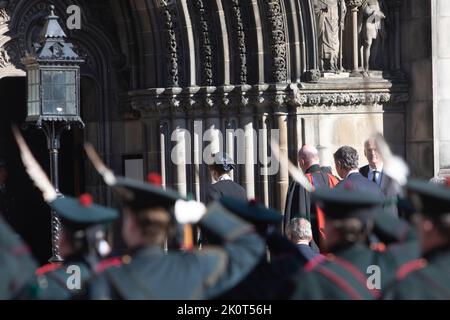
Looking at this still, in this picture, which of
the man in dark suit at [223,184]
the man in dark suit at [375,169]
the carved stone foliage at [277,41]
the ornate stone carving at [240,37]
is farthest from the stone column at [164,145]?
the man in dark suit at [375,169]

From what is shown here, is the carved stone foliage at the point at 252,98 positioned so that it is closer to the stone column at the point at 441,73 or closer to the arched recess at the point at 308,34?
the arched recess at the point at 308,34

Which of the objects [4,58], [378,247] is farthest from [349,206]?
[4,58]

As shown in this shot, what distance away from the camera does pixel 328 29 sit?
46.1ft

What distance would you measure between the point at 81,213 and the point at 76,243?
152 mm

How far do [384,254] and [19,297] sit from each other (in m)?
1.86

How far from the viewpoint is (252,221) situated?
7.64 m

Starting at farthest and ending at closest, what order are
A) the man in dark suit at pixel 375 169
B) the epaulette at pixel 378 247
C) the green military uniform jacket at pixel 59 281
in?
the man in dark suit at pixel 375 169 < the epaulette at pixel 378 247 < the green military uniform jacket at pixel 59 281

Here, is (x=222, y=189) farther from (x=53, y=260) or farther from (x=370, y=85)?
(x=370, y=85)

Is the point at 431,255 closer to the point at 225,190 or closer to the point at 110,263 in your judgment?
the point at 110,263

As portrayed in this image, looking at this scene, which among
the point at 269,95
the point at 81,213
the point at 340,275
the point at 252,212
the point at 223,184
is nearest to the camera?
the point at 340,275

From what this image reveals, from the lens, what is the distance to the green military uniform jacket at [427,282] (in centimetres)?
636

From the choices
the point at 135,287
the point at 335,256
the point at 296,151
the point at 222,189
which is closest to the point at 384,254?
the point at 335,256

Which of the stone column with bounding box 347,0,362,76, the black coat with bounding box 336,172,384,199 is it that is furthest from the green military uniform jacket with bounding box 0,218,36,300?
the stone column with bounding box 347,0,362,76

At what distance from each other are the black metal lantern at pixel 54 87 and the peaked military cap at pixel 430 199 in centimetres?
610
